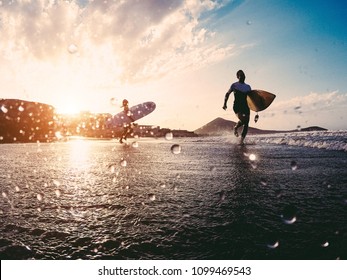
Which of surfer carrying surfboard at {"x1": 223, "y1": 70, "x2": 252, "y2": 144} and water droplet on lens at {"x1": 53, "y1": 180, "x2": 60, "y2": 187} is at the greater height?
surfer carrying surfboard at {"x1": 223, "y1": 70, "x2": 252, "y2": 144}

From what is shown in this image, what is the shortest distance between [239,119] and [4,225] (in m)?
9.19

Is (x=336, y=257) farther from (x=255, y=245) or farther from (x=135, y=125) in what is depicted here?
(x=135, y=125)

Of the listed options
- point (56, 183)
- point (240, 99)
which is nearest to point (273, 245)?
point (56, 183)

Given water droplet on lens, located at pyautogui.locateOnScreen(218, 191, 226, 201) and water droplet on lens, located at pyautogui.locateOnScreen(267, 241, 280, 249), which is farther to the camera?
water droplet on lens, located at pyautogui.locateOnScreen(218, 191, 226, 201)

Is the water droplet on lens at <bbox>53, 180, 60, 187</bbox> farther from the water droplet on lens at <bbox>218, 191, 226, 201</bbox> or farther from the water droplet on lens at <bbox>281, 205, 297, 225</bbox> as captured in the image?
the water droplet on lens at <bbox>281, 205, 297, 225</bbox>

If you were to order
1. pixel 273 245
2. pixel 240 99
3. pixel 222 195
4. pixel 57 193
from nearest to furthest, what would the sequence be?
pixel 273 245, pixel 222 195, pixel 57 193, pixel 240 99

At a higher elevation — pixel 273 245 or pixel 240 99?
pixel 240 99

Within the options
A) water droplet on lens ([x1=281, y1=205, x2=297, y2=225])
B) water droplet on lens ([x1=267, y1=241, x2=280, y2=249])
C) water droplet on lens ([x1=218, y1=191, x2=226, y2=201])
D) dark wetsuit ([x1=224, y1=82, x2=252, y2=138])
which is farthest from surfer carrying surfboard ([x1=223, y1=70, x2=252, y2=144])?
water droplet on lens ([x1=267, y1=241, x2=280, y2=249])

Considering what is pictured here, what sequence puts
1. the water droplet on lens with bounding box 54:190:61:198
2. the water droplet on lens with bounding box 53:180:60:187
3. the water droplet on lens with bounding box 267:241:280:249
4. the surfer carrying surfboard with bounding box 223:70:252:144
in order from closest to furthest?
1. the water droplet on lens with bounding box 267:241:280:249
2. the water droplet on lens with bounding box 54:190:61:198
3. the water droplet on lens with bounding box 53:180:60:187
4. the surfer carrying surfboard with bounding box 223:70:252:144

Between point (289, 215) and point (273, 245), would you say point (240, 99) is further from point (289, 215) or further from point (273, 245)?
point (273, 245)

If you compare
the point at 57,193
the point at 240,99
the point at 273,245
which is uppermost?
the point at 240,99

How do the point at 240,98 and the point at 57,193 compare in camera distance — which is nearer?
the point at 57,193

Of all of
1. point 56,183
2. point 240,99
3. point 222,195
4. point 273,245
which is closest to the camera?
point 273,245

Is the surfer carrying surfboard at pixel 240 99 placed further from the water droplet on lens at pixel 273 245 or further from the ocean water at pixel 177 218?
the water droplet on lens at pixel 273 245
